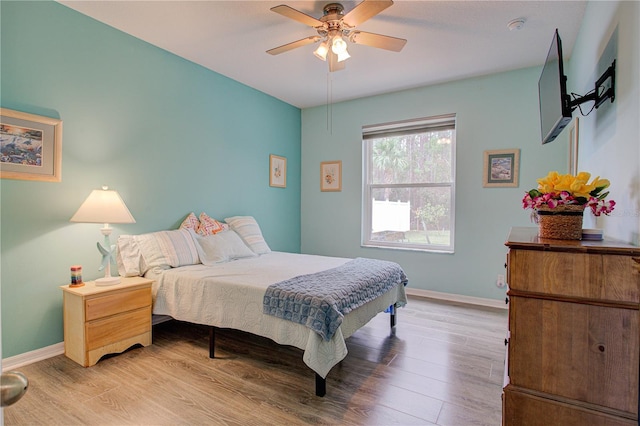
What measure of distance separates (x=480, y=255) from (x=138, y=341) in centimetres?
358

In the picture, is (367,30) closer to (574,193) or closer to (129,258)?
(574,193)

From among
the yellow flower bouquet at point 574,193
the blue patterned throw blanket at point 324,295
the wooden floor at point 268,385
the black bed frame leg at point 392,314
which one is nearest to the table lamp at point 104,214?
the wooden floor at point 268,385

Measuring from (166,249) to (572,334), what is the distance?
9.47 feet

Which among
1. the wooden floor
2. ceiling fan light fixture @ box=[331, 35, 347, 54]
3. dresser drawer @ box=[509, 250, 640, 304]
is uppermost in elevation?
ceiling fan light fixture @ box=[331, 35, 347, 54]

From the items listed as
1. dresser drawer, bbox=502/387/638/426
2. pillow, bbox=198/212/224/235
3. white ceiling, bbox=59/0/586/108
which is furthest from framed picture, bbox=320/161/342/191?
dresser drawer, bbox=502/387/638/426

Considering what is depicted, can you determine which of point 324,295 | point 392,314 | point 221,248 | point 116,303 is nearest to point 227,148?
point 221,248

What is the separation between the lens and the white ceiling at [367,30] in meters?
2.46

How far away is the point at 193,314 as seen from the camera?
256 centimetres

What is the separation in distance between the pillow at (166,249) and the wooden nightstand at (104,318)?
0.76 ft

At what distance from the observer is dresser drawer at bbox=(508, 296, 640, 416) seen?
3.38 ft

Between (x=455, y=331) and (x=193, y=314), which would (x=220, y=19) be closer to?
(x=193, y=314)

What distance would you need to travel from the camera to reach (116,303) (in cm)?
245

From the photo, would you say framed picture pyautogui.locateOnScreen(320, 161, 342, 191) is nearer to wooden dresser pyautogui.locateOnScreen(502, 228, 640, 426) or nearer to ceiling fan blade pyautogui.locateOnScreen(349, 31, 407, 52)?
ceiling fan blade pyautogui.locateOnScreen(349, 31, 407, 52)

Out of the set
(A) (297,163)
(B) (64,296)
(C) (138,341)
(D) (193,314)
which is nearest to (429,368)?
(D) (193,314)
